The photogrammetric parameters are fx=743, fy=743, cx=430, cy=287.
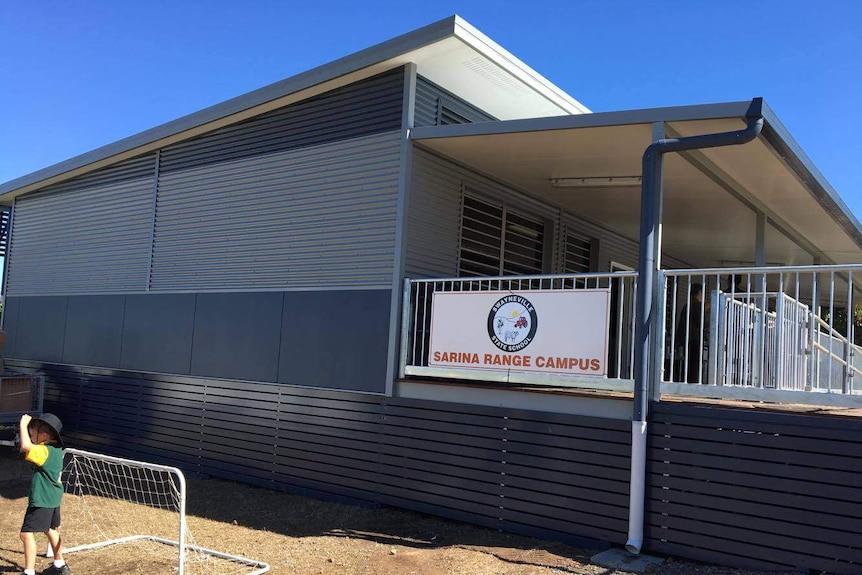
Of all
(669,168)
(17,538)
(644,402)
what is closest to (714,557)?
(644,402)

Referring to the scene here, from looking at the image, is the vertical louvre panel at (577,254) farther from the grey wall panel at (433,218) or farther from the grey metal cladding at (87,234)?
the grey metal cladding at (87,234)

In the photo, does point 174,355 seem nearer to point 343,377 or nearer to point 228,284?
point 228,284

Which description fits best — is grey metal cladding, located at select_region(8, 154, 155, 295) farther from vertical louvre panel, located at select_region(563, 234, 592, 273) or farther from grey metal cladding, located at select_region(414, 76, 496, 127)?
vertical louvre panel, located at select_region(563, 234, 592, 273)

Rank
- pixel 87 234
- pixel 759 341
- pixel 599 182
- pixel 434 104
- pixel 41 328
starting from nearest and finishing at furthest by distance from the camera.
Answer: pixel 759 341, pixel 434 104, pixel 599 182, pixel 87 234, pixel 41 328

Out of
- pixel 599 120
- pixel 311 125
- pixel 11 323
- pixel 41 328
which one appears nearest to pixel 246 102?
pixel 311 125

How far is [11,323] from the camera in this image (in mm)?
14594

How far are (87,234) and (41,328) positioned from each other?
215cm

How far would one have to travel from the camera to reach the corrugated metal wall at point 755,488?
564 cm

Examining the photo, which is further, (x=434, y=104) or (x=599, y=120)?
(x=434, y=104)

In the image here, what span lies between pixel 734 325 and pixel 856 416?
1502mm

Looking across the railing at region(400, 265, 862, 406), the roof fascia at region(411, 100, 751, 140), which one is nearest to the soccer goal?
the railing at region(400, 265, 862, 406)

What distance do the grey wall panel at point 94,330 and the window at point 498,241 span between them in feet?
19.8

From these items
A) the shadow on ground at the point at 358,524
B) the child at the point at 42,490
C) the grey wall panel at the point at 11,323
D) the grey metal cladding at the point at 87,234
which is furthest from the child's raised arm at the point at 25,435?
the grey wall panel at the point at 11,323

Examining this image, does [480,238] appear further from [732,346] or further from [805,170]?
[732,346]
